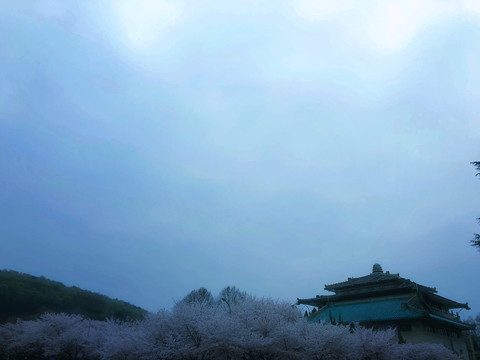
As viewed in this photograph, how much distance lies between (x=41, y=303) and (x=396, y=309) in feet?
185

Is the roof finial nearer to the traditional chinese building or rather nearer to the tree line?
the traditional chinese building

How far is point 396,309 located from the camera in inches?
1500

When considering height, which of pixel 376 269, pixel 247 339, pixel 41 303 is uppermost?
pixel 376 269

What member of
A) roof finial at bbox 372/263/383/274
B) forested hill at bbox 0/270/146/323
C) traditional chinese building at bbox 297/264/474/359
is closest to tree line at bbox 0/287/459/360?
traditional chinese building at bbox 297/264/474/359

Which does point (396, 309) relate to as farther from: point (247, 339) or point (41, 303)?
point (41, 303)

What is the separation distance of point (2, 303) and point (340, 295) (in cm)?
5324

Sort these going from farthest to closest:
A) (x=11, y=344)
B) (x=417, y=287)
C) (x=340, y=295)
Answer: (x=340, y=295), (x=417, y=287), (x=11, y=344)

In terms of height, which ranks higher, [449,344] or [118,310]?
[118,310]

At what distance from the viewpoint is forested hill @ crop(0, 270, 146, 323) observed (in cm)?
6131

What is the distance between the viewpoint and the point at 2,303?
6159 centimetres

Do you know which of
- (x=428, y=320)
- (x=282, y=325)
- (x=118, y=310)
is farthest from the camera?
(x=118, y=310)

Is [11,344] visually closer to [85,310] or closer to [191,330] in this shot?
[191,330]

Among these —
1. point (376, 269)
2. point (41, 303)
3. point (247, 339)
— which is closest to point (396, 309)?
point (376, 269)

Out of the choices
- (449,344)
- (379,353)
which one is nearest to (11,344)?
(379,353)
